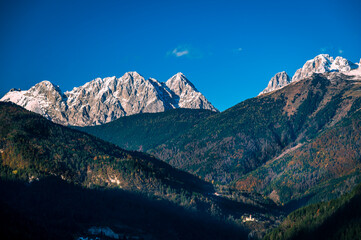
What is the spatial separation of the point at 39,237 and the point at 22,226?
9.20 metres

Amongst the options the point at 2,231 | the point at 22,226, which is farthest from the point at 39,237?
the point at 2,231

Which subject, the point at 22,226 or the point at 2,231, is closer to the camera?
the point at 2,231

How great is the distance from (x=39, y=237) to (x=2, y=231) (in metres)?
22.8

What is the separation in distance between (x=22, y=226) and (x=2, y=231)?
1910cm

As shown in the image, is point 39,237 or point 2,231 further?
point 39,237

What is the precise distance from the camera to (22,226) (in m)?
199

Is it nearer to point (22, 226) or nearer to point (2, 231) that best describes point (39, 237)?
point (22, 226)

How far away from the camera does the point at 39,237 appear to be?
200 metres

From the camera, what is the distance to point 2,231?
180 meters
